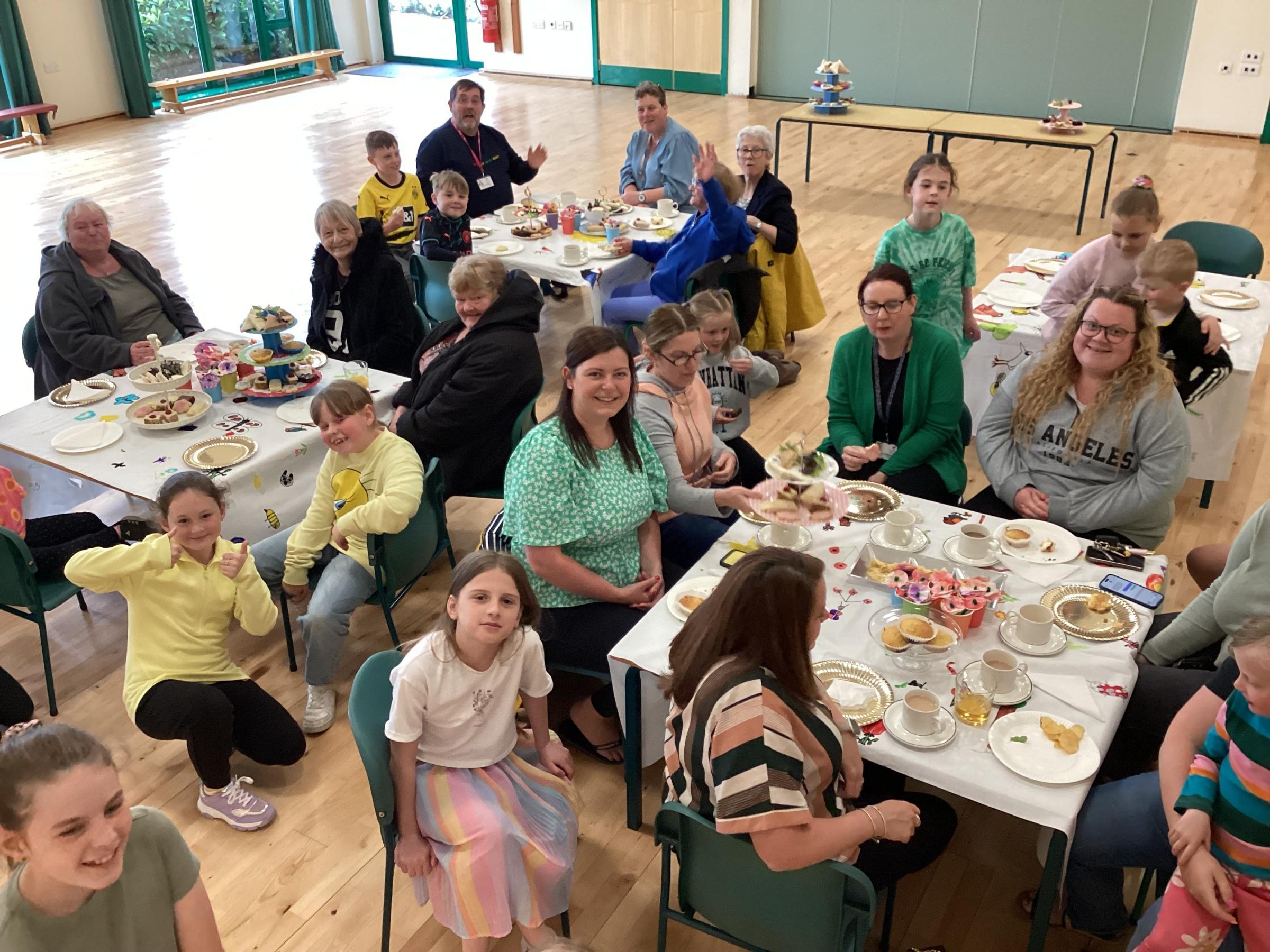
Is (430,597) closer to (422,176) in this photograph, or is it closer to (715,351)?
(715,351)

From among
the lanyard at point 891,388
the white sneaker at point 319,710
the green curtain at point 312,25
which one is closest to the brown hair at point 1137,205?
the lanyard at point 891,388

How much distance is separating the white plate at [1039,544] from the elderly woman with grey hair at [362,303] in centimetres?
288

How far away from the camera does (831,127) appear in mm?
11695

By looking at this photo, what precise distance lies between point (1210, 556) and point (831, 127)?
9.36 m

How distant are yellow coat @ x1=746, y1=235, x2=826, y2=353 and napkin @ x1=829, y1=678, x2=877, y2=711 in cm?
348

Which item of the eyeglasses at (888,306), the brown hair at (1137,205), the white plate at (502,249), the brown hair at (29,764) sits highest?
the brown hair at (1137,205)

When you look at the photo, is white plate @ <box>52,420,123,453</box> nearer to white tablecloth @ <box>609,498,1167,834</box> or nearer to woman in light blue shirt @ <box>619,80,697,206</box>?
white tablecloth @ <box>609,498,1167,834</box>

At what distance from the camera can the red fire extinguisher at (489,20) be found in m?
14.2

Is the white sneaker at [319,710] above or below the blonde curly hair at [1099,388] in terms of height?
below

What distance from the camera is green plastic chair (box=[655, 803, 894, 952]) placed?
203cm

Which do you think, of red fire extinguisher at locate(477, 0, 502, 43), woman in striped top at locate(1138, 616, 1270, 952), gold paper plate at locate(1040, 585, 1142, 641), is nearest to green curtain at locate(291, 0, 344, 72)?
red fire extinguisher at locate(477, 0, 502, 43)

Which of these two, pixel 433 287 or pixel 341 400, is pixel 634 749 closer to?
pixel 341 400

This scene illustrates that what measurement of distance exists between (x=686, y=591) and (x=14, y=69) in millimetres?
12133

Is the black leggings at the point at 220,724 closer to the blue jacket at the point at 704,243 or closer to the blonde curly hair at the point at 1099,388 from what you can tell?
the blonde curly hair at the point at 1099,388
